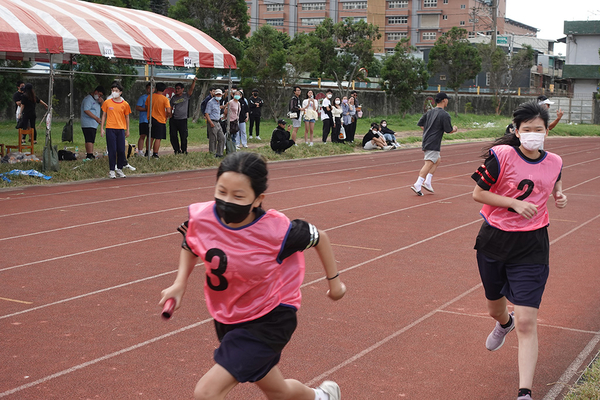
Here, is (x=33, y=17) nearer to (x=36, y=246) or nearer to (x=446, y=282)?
(x=36, y=246)

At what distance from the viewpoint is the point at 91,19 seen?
15281 mm

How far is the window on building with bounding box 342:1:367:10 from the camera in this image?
93.1 meters

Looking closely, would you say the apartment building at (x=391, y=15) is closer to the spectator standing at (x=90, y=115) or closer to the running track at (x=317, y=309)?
the spectator standing at (x=90, y=115)

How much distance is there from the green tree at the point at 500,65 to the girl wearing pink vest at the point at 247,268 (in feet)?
177

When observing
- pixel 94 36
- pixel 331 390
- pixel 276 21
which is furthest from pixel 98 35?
pixel 276 21

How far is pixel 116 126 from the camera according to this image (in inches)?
582

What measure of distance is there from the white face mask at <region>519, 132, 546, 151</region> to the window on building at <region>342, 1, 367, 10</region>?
92.1 metres

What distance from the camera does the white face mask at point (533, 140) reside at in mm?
4320

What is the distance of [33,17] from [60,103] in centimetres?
1541

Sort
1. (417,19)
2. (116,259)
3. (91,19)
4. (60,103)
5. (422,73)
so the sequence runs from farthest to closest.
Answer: (417,19) < (422,73) < (60,103) < (91,19) < (116,259)

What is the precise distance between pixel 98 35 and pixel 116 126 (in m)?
Answer: 1.93

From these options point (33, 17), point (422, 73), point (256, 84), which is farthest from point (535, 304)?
point (422, 73)

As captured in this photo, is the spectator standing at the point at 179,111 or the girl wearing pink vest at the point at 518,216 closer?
the girl wearing pink vest at the point at 518,216

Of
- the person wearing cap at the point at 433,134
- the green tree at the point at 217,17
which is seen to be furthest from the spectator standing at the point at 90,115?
the green tree at the point at 217,17
